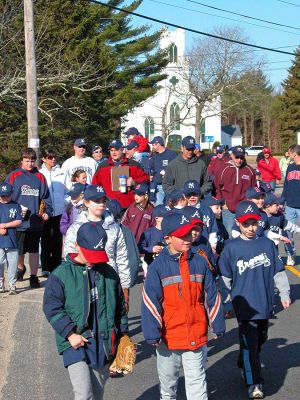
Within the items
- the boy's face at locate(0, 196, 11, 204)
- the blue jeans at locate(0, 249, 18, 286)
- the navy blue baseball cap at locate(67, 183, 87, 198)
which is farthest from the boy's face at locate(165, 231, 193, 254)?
the boy's face at locate(0, 196, 11, 204)

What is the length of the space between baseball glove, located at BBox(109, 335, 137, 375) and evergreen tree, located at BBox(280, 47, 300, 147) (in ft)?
253

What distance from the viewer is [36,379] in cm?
669

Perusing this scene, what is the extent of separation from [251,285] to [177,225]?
133cm

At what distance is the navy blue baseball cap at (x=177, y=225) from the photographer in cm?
511

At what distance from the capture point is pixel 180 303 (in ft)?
16.6

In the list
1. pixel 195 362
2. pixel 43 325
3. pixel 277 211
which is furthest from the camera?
pixel 277 211

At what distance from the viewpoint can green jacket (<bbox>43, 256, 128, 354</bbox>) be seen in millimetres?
4633

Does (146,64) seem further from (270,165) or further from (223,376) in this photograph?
(223,376)

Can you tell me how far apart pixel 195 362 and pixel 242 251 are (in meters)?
1.40

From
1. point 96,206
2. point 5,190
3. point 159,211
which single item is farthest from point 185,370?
point 5,190

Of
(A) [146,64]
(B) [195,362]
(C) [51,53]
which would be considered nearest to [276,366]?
(B) [195,362]

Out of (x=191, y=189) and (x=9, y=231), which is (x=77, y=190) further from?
(x=191, y=189)

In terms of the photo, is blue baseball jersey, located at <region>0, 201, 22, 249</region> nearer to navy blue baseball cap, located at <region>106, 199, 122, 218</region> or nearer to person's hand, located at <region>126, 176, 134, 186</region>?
person's hand, located at <region>126, 176, 134, 186</region>

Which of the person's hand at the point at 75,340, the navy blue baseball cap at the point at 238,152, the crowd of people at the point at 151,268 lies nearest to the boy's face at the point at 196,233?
the crowd of people at the point at 151,268
